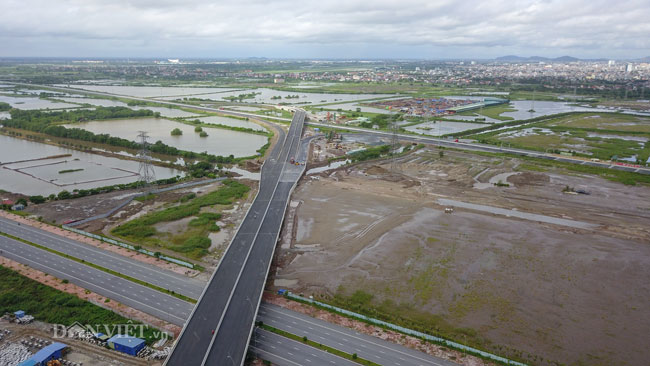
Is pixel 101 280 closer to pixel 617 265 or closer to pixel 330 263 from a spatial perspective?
pixel 330 263

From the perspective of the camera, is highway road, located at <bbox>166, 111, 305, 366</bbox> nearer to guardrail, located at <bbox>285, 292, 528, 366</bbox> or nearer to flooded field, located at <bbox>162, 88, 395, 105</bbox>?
guardrail, located at <bbox>285, 292, 528, 366</bbox>

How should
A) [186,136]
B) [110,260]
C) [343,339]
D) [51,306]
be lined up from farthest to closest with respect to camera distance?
1. [186,136]
2. [110,260]
3. [51,306]
4. [343,339]

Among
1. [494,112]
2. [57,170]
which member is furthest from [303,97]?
[57,170]

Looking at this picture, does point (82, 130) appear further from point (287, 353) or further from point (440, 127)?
point (440, 127)

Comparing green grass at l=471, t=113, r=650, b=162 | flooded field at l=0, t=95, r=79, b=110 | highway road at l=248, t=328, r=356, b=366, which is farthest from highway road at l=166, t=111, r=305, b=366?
flooded field at l=0, t=95, r=79, b=110

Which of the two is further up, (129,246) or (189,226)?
(189,226)

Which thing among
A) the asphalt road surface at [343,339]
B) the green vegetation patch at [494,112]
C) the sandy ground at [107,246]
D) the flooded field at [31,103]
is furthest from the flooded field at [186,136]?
the green vegetation patch at [494,112]
